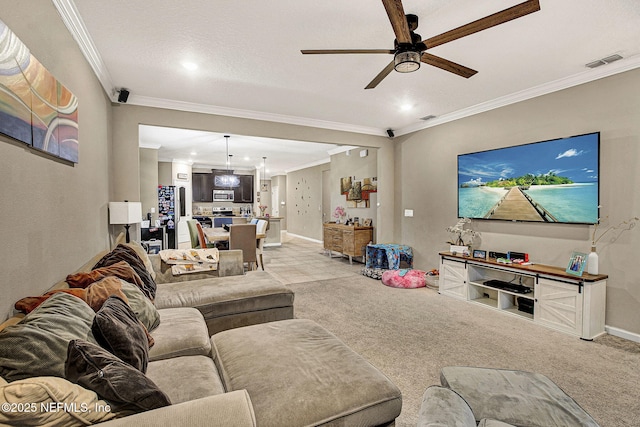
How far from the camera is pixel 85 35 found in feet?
8.33

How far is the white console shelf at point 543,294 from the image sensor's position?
3045 mm

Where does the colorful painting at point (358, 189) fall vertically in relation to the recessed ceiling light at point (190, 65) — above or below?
below

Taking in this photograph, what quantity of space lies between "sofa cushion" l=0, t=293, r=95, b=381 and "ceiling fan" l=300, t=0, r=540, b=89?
2.11 meters

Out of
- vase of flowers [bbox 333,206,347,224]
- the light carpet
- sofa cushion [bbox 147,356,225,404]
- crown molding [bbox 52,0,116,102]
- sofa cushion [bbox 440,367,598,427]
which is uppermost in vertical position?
crown molding [bbox 52,0,116,102]

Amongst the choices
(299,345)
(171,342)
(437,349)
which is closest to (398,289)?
(437,349)

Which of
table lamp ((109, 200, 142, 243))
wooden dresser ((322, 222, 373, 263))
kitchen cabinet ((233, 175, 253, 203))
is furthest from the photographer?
kitchen cabinet ((233, 175, 253, 203))

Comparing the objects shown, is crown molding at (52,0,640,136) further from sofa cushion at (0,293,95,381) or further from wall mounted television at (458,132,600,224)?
sofa cushion at (0,293,95,381)

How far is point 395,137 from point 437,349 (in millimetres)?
4246

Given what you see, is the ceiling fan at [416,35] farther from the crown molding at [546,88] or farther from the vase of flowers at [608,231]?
the vase of flowers at [608,231]

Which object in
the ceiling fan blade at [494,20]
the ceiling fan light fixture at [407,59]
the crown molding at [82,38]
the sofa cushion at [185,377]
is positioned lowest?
the sofa cushion at [185,377]

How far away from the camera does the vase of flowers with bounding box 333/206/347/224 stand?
7844 millimetres

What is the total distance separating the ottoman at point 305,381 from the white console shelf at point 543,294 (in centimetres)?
272

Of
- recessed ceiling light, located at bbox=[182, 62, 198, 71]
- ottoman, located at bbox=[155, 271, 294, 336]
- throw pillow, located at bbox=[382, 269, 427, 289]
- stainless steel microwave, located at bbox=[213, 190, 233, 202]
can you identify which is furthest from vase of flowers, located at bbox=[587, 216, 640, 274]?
stainless steel microwave, located at bbox=[213, 190, 233, 202]

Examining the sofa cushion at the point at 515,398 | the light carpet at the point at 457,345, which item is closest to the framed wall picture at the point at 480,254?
the light carpet at the point at 457,345
